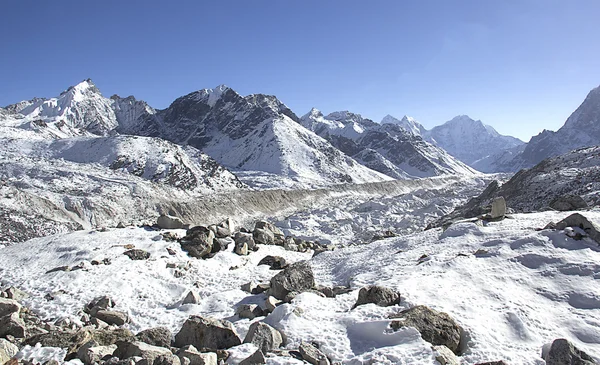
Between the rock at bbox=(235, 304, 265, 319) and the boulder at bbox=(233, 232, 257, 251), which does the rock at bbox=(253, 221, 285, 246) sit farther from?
the rock at bbox=(235, 304, 265, 319)

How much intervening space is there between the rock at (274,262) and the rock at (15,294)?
10.6 m

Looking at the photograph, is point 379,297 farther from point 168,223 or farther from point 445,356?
point 168,223

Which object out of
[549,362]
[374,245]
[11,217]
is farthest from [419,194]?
[549,362]

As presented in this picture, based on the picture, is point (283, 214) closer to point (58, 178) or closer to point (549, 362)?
point (58, 178)

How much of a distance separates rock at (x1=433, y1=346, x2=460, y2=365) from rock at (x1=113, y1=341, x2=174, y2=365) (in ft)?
19.5

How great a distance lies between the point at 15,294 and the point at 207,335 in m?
8.63

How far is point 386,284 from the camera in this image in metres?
12.9

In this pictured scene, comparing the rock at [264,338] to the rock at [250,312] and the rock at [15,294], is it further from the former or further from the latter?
the rock at [15,294]

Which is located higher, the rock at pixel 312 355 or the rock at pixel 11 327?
the rock at pixel 11 327

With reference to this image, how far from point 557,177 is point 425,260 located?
100 feet

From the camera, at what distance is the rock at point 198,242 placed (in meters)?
19.6

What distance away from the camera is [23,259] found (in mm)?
17984

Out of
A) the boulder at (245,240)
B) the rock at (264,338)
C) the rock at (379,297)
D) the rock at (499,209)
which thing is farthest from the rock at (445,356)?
the boulder at (245,240)

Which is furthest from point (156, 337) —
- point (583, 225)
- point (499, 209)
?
point (499, 209)
